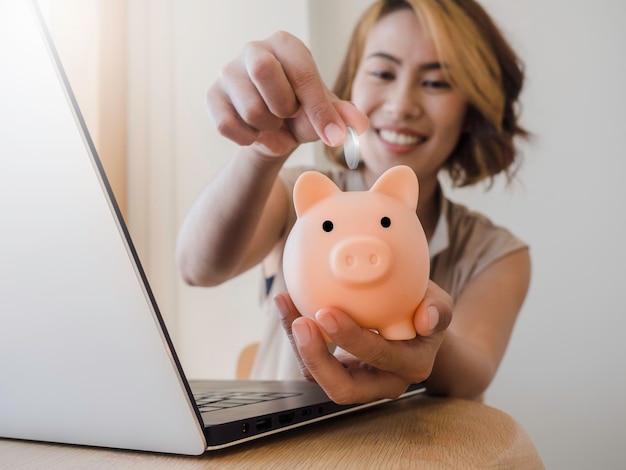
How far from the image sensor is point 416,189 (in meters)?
0.40

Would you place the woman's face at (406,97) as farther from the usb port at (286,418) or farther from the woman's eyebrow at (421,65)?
the usb port at (286,418)

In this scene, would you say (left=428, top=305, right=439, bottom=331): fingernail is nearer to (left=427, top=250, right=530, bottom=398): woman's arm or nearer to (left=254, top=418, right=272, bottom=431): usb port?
(left=254, top=418, right=272, bottom=431): usb port

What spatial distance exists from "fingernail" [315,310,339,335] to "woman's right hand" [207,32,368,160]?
143mm

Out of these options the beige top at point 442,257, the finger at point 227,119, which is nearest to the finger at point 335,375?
the finger at point 227,119

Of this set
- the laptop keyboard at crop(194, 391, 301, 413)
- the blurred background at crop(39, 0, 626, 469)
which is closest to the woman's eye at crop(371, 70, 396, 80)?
the blurred background at crop(39, 0, 626, 469)

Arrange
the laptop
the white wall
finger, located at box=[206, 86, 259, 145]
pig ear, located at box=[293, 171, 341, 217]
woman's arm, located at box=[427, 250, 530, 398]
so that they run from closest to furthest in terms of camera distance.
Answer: the laptop, pig ear, located at box=[293, 171, 341, 217], finger, located at box=[206, 86, 259, 145], woman's arm, located at box=[427, 250, 530, 398], the white wall

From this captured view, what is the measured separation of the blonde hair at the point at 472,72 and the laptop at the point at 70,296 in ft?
2.89

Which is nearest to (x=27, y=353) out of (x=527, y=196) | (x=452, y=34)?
(x=452, y=34)

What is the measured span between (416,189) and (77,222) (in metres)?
0.22

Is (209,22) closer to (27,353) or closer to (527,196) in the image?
(527,196)

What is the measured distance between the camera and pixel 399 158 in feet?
3.57

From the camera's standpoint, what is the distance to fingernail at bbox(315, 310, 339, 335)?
1.11ft

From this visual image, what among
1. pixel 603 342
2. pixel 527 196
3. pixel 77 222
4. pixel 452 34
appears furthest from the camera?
pixel 527 196

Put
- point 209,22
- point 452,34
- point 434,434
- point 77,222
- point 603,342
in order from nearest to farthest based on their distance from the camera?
point 77,222, point 434,434, point 452,34, point 603,342, point 209,22
